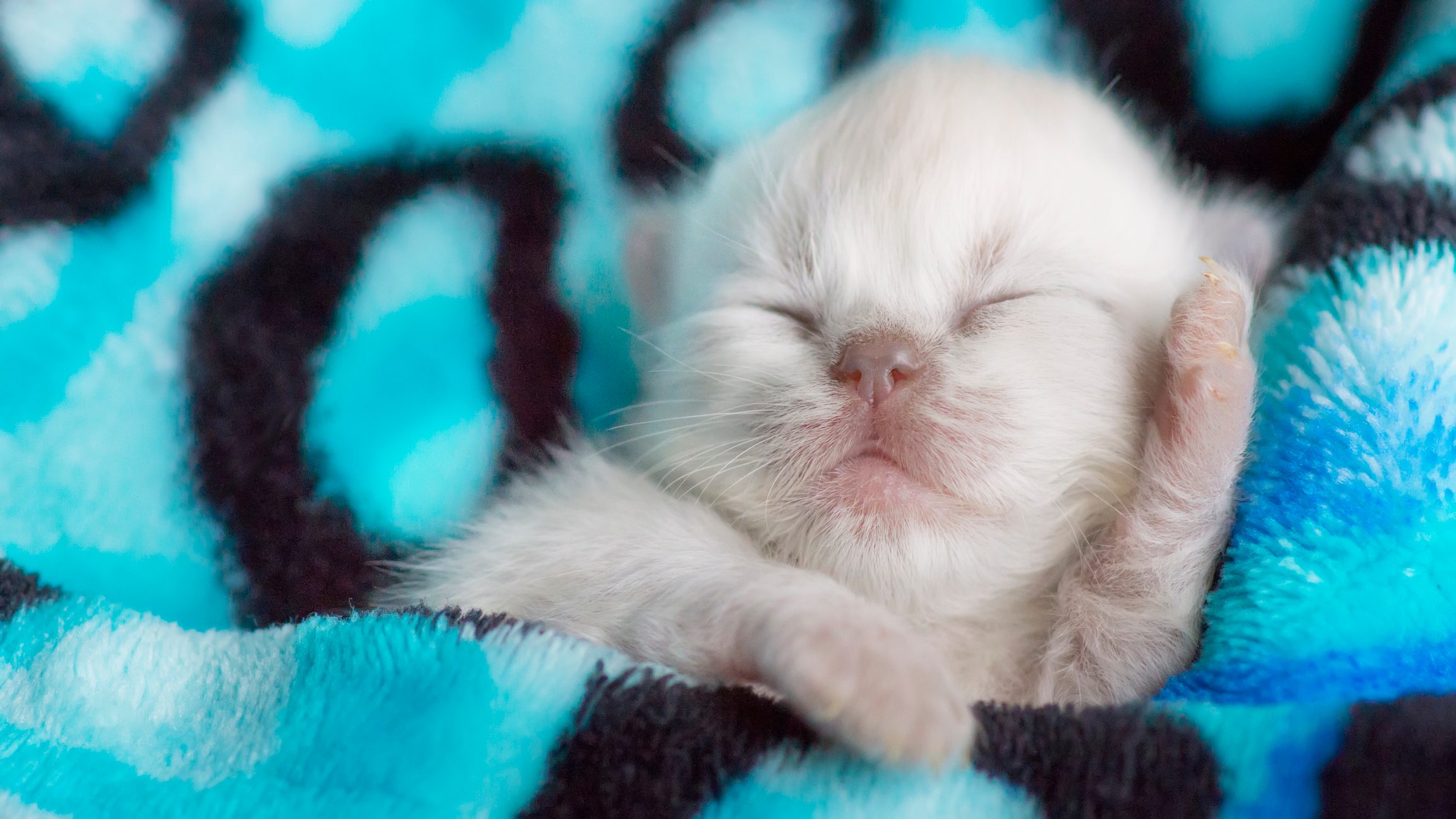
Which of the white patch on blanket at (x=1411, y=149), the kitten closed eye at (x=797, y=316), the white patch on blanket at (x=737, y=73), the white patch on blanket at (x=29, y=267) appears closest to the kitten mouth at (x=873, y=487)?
the kitten closed eye at (x=797, y=316)

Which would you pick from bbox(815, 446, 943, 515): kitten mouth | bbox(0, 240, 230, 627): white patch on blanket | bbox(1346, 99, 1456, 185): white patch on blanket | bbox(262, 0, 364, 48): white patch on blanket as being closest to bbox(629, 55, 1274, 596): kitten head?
bbox(815, 446, 943, 515): kitten mouth

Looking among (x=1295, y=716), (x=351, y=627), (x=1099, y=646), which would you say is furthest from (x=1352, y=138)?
(x=351, y=627)

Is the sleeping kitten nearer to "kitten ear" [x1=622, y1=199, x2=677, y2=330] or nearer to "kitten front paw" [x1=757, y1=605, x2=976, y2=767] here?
"kitten front paw" [x1=757, y1=605, x2=976, y2=767]

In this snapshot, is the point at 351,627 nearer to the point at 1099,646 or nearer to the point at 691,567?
the point at 691,567

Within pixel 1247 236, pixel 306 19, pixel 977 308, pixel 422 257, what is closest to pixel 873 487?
pixel 977 308

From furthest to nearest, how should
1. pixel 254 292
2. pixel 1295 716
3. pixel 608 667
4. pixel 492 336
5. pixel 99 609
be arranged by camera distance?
pixel 492 336, pixel 254 292, pixel 99 609, pixel 608 667, pixel 1295 716

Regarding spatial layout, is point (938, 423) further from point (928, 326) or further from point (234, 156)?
point (234, 156)
